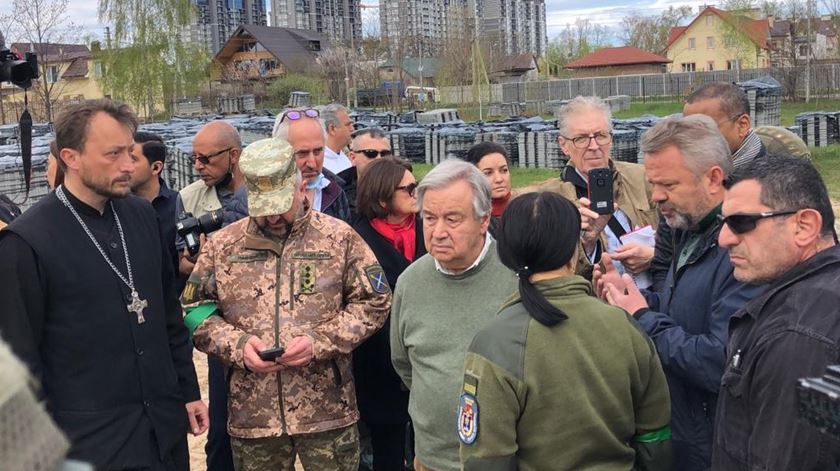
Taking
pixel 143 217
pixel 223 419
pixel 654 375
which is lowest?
pixel 223 419

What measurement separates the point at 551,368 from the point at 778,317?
2.04ft

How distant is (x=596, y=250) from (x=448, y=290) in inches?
41.3

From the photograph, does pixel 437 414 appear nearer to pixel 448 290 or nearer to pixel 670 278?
pixel 448 290

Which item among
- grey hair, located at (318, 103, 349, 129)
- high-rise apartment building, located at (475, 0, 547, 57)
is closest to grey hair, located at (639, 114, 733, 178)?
grey hair, located at (318, 103, 349, 129)

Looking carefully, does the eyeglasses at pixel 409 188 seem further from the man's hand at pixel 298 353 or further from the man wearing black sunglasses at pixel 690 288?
the man wearing black sunglasses at pixel 690 288

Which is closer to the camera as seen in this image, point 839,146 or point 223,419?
point 223,419

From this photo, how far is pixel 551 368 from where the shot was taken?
2500 millimetres

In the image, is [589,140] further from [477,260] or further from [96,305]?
[96,305]

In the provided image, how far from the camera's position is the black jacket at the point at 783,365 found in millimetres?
2154

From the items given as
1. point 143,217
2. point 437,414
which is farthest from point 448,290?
point 143,217

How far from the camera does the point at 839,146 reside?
18.9 m

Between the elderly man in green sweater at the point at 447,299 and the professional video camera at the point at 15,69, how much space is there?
1.67m

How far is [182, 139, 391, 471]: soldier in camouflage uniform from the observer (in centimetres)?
362

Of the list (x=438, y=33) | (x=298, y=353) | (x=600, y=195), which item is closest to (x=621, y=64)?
(x=438, y=33)
